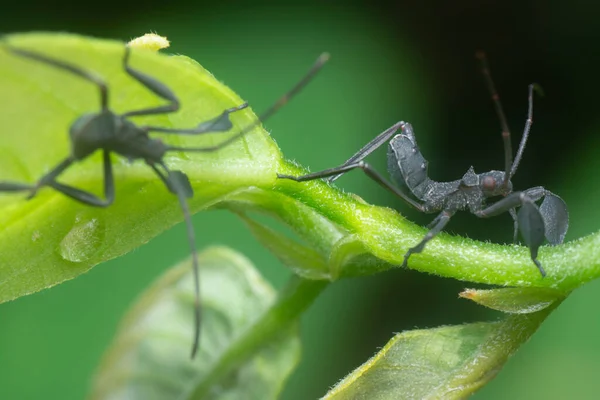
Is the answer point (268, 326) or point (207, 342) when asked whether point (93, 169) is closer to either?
point (268, 326)

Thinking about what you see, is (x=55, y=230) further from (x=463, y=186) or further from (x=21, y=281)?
(x=463, y=186)

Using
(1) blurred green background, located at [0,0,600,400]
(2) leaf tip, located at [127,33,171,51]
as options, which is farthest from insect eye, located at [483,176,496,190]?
(1) blurred green background, located at [0,0,600,400]

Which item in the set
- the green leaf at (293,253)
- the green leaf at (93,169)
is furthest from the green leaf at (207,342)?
the green leaf at (93,169)

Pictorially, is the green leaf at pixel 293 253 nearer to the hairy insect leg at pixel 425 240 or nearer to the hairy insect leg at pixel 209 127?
the hairy insect leg at pixel 425 240

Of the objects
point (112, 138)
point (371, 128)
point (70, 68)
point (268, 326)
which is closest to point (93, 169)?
point (112, 138)

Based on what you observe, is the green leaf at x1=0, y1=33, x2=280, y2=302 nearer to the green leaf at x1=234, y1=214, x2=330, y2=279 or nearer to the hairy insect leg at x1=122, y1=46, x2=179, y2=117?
the hairy insect leg at x1=122, y1=46, x2=179, y2=117

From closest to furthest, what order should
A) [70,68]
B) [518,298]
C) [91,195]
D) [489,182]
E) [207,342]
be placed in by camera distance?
1. [70,68]
2. [91,195]
3. [518,298]
4. [489,182]
5. [207,342]
